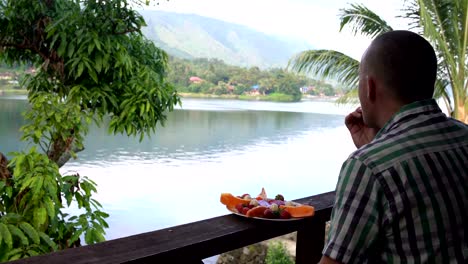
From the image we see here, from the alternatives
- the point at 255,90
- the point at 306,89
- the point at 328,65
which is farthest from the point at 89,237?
the point at 306,89

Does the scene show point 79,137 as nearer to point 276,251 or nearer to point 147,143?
point 276,251

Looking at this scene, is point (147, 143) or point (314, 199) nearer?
point (314, 199)

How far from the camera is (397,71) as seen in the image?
72 centimetres

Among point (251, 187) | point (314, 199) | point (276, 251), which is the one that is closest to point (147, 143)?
point (251, 187)

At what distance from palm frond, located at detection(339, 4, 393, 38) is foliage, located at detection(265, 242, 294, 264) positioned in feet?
8.83

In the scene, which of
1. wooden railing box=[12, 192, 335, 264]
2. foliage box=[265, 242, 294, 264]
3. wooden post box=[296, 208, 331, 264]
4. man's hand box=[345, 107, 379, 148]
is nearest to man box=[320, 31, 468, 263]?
man's hand box=[345, 107, 379, 148]

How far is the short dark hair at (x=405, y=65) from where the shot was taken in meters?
0.72

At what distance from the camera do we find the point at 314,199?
1.40 m

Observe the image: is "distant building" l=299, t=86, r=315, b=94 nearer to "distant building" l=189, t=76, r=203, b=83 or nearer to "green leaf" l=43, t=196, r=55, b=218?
"distant building" l=189, t=76, r=203, b=83

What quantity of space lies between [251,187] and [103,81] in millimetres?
8835

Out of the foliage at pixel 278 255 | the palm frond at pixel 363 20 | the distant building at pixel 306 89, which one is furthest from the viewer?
the distant building at pixel 306 89

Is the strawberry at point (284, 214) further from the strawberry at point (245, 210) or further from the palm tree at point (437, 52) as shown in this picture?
the palm tree at point (437, 52)

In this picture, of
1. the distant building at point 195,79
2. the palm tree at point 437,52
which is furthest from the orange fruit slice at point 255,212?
the distant building at point 195,79

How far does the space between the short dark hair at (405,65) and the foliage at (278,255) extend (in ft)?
16.9
